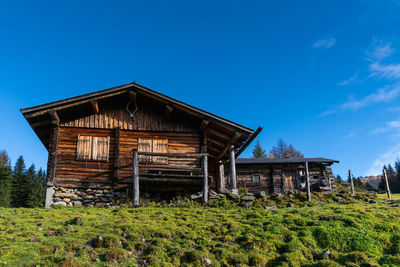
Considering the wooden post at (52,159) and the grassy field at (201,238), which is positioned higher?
the wooden post at (52,159)

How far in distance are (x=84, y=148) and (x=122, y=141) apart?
6.86 ft

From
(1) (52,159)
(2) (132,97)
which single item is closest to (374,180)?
(2) (132,97)

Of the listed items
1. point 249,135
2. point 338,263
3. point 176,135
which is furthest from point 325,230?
point 176,135

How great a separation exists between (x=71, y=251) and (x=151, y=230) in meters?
2.68

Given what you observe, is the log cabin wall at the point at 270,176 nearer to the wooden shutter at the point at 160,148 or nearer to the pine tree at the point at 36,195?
the wooden shutter at the point at 160,148

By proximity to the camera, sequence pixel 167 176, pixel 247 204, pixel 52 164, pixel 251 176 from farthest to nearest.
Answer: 1. pixel 251 176
2. pixel 52 164
3. pixel 167 176
4. pixel 247 204

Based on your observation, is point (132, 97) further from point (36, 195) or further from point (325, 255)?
point (36, 195)

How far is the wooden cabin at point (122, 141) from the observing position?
61.0ft

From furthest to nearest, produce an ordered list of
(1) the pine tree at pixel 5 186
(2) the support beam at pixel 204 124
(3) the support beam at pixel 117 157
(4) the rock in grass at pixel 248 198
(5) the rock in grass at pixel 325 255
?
(1) the pine tree at pixel 5 186 → (2) the support beam at pixel 204 124 → (3) the support beam at pixel 117 157 → (4) the rock in grass at pixel 248 198 → (5) the rock in grass at pixel 325 255

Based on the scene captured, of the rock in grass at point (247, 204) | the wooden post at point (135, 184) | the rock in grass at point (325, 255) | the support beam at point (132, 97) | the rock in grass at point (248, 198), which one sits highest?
the support beam at point (132, 97)

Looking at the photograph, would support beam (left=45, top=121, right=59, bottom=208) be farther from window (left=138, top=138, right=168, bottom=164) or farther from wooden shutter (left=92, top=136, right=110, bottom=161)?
window (left=138, top=138, right=168, bottom=164)

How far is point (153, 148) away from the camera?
800 inches

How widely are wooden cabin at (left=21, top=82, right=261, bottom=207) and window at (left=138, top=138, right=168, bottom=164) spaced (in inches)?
1.1

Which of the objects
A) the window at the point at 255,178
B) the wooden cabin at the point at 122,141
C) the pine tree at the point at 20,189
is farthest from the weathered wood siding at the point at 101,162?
the pine tree at the point at 20,189
